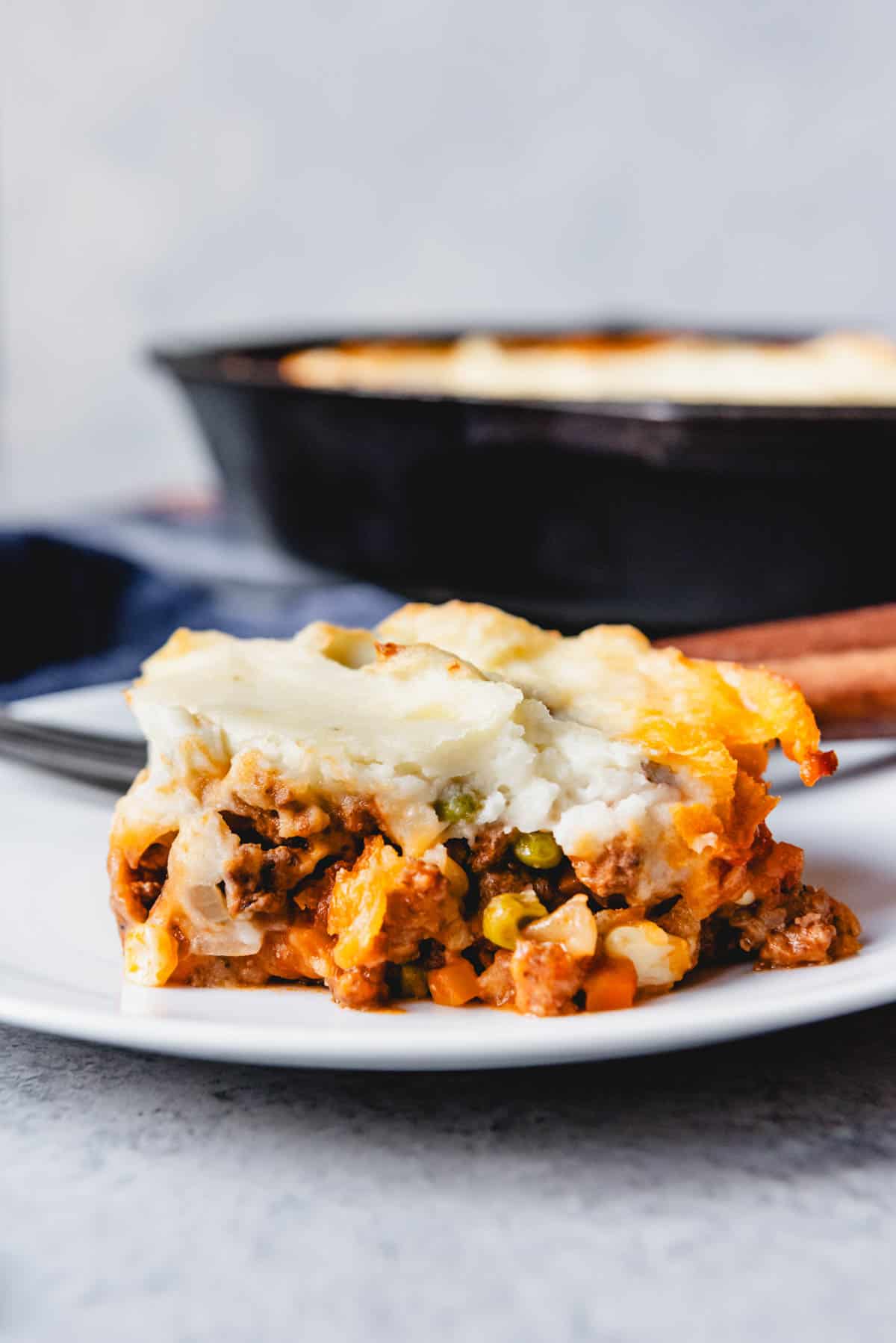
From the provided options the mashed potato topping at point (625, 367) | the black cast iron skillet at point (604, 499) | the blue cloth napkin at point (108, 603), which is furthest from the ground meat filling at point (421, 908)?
the mashed potato topping at point (625, 367)

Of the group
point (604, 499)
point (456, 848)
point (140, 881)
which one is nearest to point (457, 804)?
point (456, 848)

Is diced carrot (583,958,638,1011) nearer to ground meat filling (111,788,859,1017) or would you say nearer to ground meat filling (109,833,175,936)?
ground meat filling (111,788,859,1017)

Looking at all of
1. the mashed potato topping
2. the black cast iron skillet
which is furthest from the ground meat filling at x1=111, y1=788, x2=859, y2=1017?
the mashed potato topping

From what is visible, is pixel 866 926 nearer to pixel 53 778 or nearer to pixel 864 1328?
pixel 864 1328

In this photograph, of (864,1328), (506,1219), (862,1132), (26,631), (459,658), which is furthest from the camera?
(26,631)

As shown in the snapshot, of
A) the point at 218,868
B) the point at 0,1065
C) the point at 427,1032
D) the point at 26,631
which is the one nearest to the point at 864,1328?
the point at 427,1032

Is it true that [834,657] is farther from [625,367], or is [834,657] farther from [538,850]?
[625,367]

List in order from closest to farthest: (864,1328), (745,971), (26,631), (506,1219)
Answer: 1. (864,1328)
2. (506,1219)
3. (745,971)
4. (26,631)
